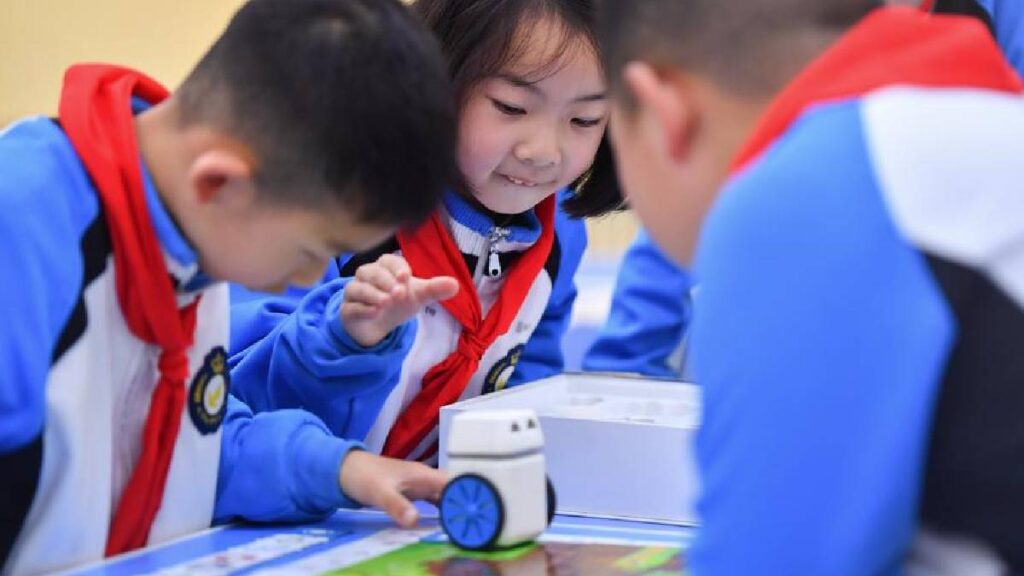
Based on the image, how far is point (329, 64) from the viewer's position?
2.88ft

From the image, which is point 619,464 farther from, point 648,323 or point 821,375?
point 648,323

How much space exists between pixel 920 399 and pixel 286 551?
0.48 m

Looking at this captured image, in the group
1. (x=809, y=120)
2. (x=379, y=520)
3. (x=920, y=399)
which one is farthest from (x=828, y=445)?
(x=379, y=520)

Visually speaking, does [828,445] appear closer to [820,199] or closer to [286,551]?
[820,199]

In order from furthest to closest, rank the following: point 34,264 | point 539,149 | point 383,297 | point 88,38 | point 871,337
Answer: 1. point 88,38
2. point 539,149
3. point 383,297
4. point 34,264
5. point 871,337

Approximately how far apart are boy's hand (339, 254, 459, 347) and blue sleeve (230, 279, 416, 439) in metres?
0.02

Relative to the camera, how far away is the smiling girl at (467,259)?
125cm

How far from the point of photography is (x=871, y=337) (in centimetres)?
58

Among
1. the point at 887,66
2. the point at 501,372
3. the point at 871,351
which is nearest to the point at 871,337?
the point at 871,351

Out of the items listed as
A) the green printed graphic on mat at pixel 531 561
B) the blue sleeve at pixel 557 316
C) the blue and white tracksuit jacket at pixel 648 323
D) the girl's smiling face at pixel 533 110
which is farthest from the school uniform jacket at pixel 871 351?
the blue and white tracksuit jacket at pixel 648 323

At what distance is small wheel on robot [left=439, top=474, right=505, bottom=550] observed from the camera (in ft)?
2.93

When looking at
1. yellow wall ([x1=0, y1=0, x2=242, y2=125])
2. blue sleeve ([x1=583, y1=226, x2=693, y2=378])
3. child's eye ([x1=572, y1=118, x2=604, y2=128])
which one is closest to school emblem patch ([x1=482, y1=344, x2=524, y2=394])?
child's eye ([x1=572, y1=118, x2=604, y2=128])

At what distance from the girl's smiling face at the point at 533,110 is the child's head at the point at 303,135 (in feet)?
1.31

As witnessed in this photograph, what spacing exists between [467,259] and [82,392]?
60 cm
